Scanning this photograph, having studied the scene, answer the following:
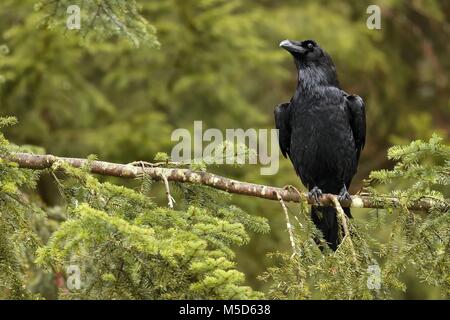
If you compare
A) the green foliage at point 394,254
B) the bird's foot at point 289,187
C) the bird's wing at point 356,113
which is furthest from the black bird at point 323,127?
the green foliage at point 394,254

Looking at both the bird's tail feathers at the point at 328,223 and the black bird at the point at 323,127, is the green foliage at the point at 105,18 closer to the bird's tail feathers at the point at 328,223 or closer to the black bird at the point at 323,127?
the black bird at the point at 323,127

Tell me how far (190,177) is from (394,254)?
4.09 feet

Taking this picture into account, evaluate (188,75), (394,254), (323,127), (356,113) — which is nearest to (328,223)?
(323,127)

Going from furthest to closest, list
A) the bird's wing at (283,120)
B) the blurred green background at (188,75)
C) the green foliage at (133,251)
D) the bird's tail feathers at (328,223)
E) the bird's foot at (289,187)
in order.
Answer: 1. the blurred green background at (188,75)
2. the bird's wing at (283,120)
3. the bird's tail feathers at (328,223)
4. the bird's foot at (289,187)
5. the green foliage at (133,251)

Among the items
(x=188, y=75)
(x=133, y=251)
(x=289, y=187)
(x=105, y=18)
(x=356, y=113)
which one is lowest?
(x=133, y=251)

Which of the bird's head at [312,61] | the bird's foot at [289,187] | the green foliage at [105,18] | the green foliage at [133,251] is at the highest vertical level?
the bird's head at [312,61]

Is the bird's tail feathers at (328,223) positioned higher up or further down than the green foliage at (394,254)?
higher up

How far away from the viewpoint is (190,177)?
4.51m

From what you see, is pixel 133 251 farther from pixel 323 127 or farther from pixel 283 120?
pixel 283 120

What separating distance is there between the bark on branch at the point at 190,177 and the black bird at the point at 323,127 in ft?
4.59

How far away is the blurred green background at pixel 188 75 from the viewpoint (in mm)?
9305

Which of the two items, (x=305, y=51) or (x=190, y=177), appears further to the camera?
(x=305, y=51)
